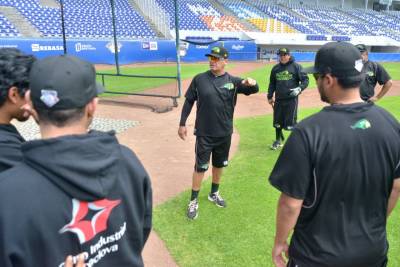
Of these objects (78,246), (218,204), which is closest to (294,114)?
(218,204)

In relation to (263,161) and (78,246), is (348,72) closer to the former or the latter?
(78,246)

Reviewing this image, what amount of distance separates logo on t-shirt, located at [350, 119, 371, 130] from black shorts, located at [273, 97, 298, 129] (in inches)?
234

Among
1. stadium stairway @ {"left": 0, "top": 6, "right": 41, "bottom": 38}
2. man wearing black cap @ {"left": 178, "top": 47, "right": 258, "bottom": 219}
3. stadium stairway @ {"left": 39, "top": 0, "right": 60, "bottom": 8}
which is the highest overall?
stadium stairway @ {"left": 39, "top": 0, "right": 60, "bottom": 8}

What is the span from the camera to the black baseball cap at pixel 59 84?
158 cm

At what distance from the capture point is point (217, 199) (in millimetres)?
5531

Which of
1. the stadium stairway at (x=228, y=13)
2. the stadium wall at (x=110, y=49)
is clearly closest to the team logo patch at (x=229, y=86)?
the stadium wall at (x=110, y=49)

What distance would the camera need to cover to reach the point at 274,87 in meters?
8.28

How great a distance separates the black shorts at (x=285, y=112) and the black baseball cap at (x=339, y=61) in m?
5.87

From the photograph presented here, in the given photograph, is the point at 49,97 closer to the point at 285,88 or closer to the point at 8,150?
the point at 8,150

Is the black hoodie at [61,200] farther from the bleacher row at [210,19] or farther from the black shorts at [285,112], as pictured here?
the bleacher row at [210,19]

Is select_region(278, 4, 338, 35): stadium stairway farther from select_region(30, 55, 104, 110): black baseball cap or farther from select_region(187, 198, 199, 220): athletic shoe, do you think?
select_region(30, 55, 104, 110): black baseball cap

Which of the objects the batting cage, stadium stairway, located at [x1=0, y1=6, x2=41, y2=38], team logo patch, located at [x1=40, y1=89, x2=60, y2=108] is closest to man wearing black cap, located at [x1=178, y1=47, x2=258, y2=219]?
team logo patch, located at [x1=40, y1=89, x2=60, y2=108]

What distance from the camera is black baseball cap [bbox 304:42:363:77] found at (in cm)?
225

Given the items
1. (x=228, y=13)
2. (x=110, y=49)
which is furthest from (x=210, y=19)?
(x=110, y=49)
